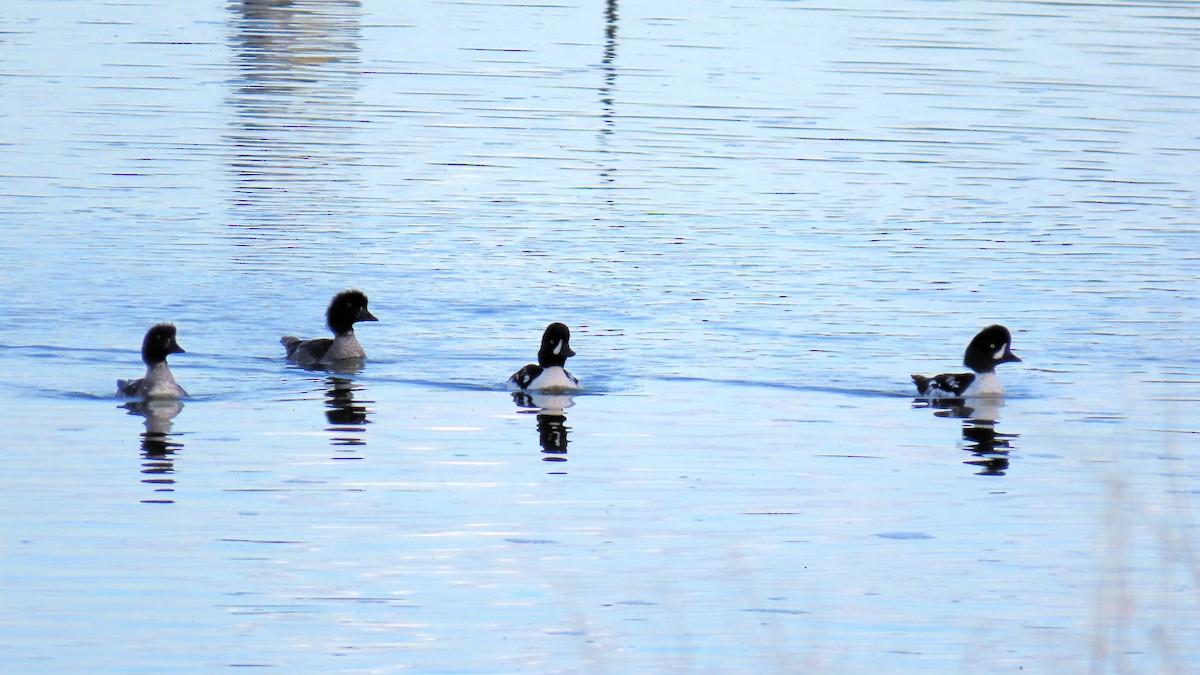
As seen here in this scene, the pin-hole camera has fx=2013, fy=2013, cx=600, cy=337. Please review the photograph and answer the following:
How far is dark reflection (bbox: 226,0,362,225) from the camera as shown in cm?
2705

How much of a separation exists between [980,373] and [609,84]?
886 inches

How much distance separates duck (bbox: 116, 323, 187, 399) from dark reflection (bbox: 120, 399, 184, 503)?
9cm

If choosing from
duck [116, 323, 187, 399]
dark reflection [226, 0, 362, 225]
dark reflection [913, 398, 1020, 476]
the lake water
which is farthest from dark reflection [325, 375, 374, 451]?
dark reflection [226, 0, 362, 225]

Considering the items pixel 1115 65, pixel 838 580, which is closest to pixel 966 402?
pixel 838 580

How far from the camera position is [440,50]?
144ft

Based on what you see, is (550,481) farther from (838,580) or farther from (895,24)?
(895,24)

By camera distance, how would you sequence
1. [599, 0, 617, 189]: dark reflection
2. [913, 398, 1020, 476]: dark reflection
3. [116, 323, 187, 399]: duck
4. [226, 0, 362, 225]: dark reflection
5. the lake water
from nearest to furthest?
the lake water < [913, 398, 1020, 476]: dark reflection < [116, 323, 187, 399]: duck < [226, 0, 362, 225]: dark reflection < [599, 0, 617, 189]: dark reflection

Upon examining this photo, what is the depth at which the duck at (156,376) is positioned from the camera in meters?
16.2

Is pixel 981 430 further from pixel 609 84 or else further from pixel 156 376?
pixel 609 84

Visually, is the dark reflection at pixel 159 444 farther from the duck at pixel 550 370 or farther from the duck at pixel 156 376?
the duck at pixel 550 370

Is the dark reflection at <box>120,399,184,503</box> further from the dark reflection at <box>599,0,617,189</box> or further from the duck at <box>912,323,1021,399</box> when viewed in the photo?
the dark reflection at <box>599,0,617,189</box>

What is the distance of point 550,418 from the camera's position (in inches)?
631

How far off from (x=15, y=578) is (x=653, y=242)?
1420cm

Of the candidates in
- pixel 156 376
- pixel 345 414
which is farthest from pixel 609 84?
pixel 345 414
